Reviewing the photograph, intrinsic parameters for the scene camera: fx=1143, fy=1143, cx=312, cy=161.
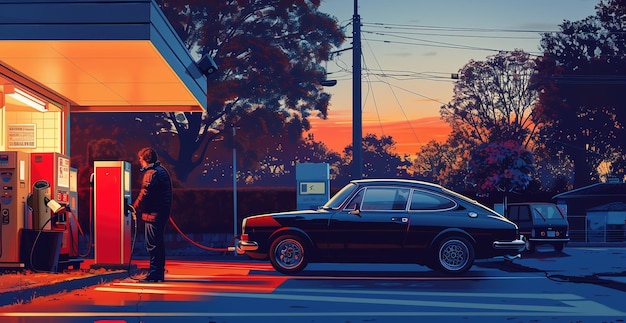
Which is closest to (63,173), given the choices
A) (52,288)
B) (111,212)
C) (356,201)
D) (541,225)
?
(111,212)

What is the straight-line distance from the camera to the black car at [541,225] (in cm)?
3127

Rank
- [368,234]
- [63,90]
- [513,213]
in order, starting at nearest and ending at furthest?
[368,234], [63,90], [513,213]

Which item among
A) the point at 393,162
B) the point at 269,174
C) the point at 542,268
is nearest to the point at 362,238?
the point at 542,268

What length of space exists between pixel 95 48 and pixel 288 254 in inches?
188

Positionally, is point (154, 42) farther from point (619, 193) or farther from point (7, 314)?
point (619, 193)

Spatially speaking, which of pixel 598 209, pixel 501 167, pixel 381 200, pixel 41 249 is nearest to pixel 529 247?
pixel 381 200

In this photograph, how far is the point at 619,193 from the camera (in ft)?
208

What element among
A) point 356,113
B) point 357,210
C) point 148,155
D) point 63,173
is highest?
point 356,113

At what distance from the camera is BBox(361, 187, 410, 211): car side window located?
771 inches

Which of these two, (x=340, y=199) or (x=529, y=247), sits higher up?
(x=340, y=199)

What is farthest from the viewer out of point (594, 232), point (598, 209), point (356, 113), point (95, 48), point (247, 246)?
point (598, 209)

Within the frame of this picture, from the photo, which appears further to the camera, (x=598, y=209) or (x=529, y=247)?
(x=598, y=209)

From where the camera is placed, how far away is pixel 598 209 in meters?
63.5

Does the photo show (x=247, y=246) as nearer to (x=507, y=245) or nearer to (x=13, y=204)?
(x=13, y=204)
